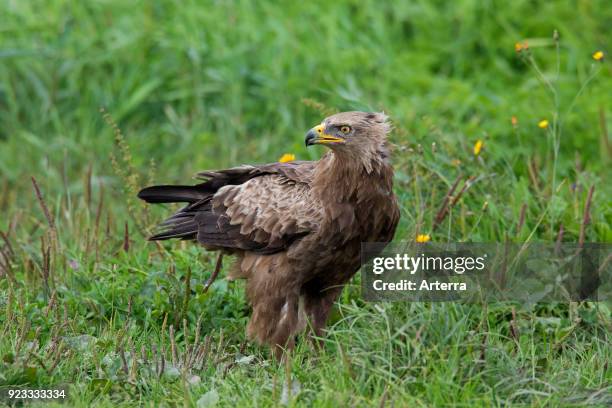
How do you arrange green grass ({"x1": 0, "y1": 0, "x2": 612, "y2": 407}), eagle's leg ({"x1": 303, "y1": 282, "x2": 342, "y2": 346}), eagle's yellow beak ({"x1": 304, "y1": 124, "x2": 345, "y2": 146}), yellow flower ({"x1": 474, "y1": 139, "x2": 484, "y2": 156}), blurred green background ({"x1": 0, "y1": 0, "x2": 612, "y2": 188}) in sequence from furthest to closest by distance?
blurred green background ({"x1": 0, "y1": 0, "x2": 612, "y2": 188}), yellow flower ({"x1": 474, "y1": 139, "x2": 484, "y2": 156}), eagle's leg ({"x1": 303, "y1": 282, "x2": 342, "y2": 346}), eagle's yellow beak ({"x1": 304, "y1": 124, "x2": 345, "y2": 146}), green grass ({"x1": 0, "y1": 0, "x2": 612, "y2": 407})

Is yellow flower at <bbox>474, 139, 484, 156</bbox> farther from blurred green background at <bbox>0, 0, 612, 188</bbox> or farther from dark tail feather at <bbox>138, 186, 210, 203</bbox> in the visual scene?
dark tail feather at <bbox>138, 186, 210, 203</bbox>

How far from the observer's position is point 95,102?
8.44 meters

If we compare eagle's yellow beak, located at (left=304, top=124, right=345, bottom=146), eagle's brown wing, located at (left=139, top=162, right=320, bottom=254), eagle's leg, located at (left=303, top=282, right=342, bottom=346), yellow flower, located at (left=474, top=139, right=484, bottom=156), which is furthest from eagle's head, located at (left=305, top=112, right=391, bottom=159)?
yellow flower, located at (left=474, top=139, right=484, bottom=156)

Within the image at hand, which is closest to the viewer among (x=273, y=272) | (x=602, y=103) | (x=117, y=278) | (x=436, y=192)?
(x=273, y=272)

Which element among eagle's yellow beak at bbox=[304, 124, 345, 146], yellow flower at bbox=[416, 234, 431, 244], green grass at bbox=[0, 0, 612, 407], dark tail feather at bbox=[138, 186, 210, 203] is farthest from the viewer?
dark tail feather at bbox=[138, 186, 210, 203]

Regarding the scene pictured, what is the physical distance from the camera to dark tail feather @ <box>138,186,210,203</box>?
18.8ft

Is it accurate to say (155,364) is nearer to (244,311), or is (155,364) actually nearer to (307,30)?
(244,311)

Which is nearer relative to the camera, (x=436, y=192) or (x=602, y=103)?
(x=436, y=192)

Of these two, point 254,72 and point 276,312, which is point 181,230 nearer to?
point 276,312

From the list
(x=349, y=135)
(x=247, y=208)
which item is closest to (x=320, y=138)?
(x=349, y=135)

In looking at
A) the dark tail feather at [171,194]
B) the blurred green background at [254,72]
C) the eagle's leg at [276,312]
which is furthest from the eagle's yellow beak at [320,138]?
the blurred green background at [254,72]

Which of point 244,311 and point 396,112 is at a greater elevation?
point 396,112

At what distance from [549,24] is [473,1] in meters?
0.63

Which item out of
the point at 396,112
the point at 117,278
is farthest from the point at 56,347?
the point at 396,112
